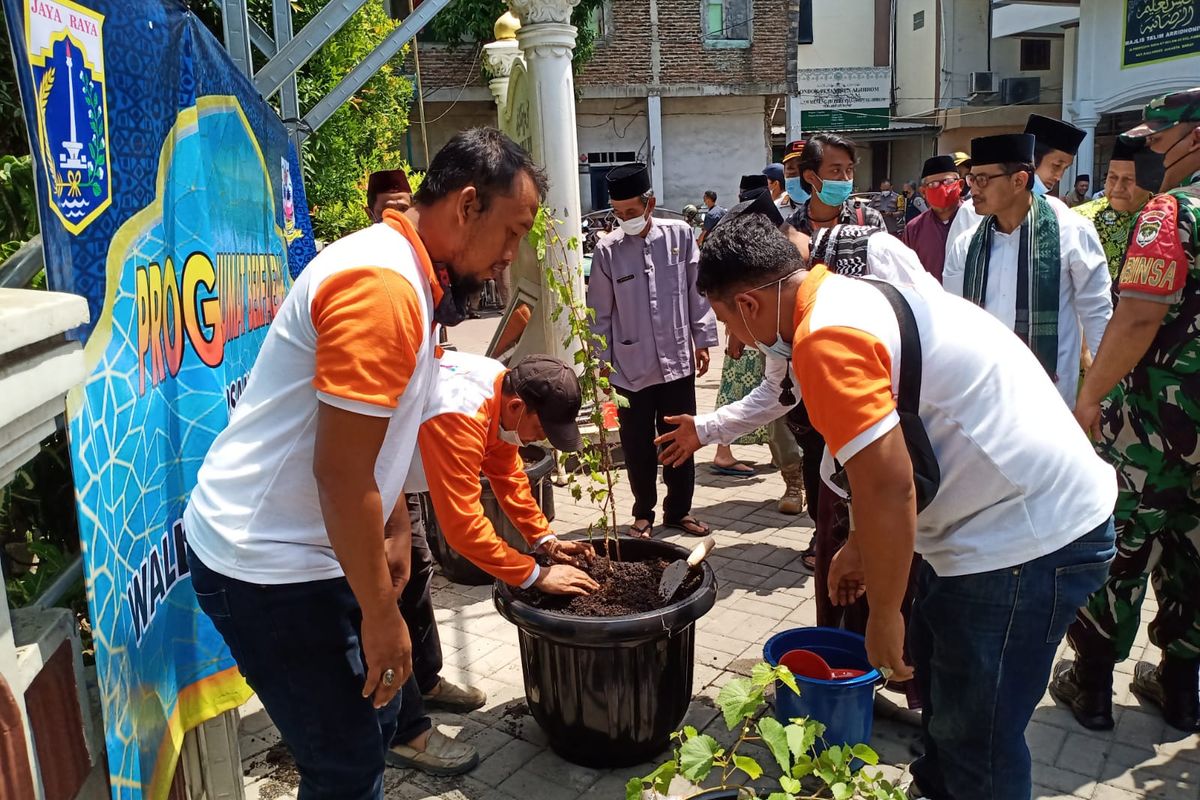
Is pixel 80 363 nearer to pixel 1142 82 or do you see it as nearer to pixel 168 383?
pixel 168 383

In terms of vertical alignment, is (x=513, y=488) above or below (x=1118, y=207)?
below

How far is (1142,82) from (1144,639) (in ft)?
63.4

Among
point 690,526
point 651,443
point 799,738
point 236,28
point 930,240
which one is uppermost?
point 236,28

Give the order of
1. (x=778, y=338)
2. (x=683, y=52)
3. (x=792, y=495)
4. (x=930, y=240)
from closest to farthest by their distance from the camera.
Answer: (x=778, y=338), (x=792, y=495), (x=930, y=240), (x=683, y=52)

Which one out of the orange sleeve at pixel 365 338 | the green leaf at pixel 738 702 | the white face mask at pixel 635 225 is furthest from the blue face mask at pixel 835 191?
the orange sleeve at pixel 365 338

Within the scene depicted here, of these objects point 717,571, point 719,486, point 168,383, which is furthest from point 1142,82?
point 168,383

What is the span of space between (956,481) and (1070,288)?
2082 millimetres

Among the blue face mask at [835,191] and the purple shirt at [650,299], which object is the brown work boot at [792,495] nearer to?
the purple shirt at [650,299]

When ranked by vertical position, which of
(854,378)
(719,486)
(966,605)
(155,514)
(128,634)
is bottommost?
(719,486)

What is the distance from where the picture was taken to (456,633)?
407 centimetres

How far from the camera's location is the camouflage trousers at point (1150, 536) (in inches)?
118

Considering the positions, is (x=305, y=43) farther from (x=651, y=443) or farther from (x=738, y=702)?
(x=738, y=702)

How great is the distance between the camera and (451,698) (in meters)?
3.40

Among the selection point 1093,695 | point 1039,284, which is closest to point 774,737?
point 1093,695
